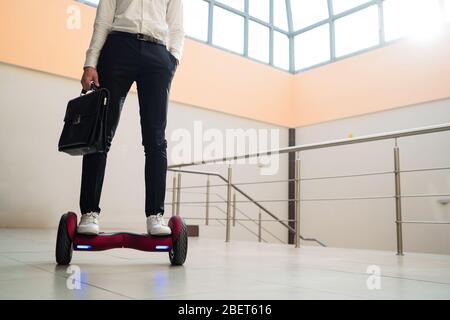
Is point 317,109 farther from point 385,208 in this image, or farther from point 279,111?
point 385,208

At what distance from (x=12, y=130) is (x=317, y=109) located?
4.08 meters

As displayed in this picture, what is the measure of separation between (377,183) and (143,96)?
4674 mm

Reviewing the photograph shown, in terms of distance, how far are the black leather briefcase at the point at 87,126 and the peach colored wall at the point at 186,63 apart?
343 cm

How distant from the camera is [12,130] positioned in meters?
4.04

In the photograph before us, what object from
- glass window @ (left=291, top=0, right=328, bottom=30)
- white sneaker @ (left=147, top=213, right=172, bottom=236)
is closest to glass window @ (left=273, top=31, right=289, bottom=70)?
glass window @ (left=291, top=0, right=328, bottom=30)

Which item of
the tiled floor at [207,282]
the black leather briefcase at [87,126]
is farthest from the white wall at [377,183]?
the black leather briefcase at [87,126]

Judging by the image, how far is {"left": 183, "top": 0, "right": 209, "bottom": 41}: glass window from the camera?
552 centimetres

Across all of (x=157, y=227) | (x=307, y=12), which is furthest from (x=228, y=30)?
(x=157, y=227)

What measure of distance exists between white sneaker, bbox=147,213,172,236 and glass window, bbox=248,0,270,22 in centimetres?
547

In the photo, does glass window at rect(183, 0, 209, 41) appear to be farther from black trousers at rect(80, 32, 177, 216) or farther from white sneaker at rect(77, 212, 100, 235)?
white sneaker at rect(77, 212, 100, 235)

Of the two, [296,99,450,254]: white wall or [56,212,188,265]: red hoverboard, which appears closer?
[56,212,188,265]: red hoverboard

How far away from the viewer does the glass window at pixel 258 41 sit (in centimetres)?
623

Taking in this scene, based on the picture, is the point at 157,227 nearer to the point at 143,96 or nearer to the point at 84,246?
the point at 84,246

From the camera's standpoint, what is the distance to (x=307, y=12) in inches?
255
